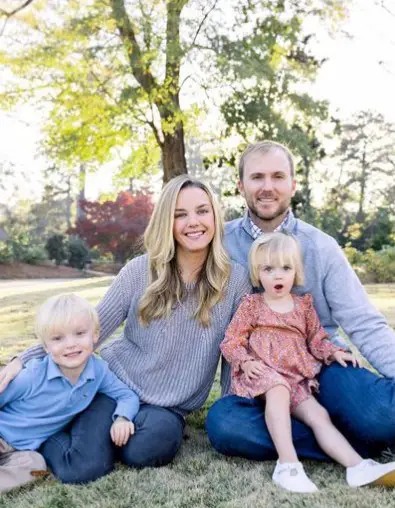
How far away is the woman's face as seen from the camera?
3037mm

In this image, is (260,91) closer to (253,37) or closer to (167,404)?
(253,37)

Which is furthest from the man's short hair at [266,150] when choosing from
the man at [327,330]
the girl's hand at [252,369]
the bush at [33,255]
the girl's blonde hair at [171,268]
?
the bush at [33,255]

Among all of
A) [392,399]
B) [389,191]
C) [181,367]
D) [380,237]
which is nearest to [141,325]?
[181,367]

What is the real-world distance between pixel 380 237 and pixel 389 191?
10415 millimetres

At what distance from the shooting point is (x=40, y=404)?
2.81 metres

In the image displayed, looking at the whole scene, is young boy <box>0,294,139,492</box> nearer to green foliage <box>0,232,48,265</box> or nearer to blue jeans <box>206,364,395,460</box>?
blue jeans <box>206,364,395,460</box>

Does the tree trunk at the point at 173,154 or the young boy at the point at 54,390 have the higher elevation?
the tree trunk at the point at 173,154

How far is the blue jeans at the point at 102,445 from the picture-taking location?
271cm

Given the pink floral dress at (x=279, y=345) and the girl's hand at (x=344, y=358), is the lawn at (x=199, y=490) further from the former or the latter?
the girl's hand at (x=344, y=358)

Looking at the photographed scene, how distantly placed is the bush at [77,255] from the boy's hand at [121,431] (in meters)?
21.3

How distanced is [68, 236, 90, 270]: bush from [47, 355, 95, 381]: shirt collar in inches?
833

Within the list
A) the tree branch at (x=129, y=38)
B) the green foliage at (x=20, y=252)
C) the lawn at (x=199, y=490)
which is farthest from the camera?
the green foliage at (x=20, y=252)

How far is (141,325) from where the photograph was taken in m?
3.06

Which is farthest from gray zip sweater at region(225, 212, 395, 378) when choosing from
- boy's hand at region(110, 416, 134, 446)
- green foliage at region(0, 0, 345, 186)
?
green foliage at region(0, 0, 345, 186)
